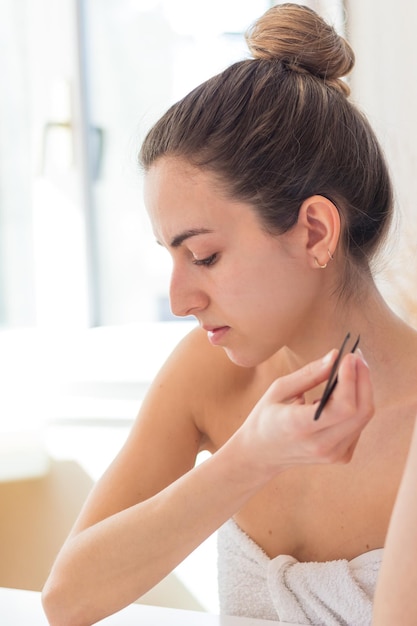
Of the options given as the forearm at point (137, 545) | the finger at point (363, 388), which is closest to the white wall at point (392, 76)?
the forearm at point (137, 545)

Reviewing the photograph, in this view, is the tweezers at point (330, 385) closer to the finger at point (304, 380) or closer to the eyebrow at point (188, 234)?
the finger at point (304, 380)

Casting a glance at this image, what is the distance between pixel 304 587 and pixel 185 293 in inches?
14.9

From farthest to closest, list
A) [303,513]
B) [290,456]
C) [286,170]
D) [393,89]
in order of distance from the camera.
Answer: [393,89] → [303,513] → [286,170] → [290,456]

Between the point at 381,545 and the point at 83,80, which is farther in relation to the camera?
the point at 83,80

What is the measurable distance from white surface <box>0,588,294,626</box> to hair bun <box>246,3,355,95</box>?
0.65 metres

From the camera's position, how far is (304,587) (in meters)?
1.08

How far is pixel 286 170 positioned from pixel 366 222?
0.14m

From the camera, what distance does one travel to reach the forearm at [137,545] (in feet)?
3.20

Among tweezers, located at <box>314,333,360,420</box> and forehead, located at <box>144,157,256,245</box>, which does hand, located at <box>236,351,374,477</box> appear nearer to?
tweezers, located at <box>314,333,360,420</box>

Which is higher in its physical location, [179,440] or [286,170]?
[286,170]

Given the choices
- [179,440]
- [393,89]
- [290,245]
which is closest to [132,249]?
[393,89]

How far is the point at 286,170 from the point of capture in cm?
105

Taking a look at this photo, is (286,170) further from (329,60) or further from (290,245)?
(329,60)

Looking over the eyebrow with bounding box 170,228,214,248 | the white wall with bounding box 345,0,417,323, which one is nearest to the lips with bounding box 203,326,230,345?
the eyebrow with bounding box 170,228,214,248
